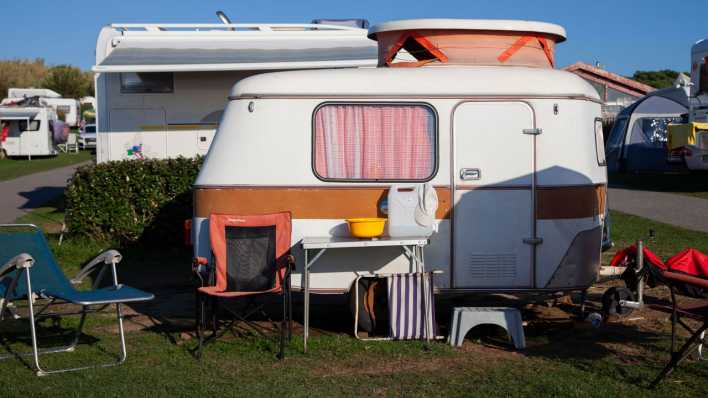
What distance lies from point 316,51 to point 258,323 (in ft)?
19.0

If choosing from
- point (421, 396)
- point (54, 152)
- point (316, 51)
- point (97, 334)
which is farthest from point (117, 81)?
point (54, 152)

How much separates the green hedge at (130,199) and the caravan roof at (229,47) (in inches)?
53.8

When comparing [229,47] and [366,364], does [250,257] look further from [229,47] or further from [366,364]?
[229,47]

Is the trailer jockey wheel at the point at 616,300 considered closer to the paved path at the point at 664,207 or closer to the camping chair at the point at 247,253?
the camping chair at the point at 247,253

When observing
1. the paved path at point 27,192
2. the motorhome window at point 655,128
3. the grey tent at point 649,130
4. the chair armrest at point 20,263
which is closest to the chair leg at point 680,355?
the chair armrest at point 20,263

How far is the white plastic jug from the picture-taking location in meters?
6.54

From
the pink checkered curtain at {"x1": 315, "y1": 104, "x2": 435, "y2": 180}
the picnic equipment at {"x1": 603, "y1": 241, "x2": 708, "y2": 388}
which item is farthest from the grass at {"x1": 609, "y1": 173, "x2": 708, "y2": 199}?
the pink checkered curtain at {"x1": 315, "y1": 104, "x2": 435, "y2": 180}

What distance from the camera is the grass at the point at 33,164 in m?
25.2

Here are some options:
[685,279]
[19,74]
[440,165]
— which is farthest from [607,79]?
[19,74]

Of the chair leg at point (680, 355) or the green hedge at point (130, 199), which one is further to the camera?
the green hedge at point (130, 199)

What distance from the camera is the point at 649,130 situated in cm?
2322

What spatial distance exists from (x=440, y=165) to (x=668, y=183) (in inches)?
625

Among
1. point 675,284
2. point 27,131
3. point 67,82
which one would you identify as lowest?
point 675,284

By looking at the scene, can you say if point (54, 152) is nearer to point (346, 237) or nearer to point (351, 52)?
point (351, 52)
